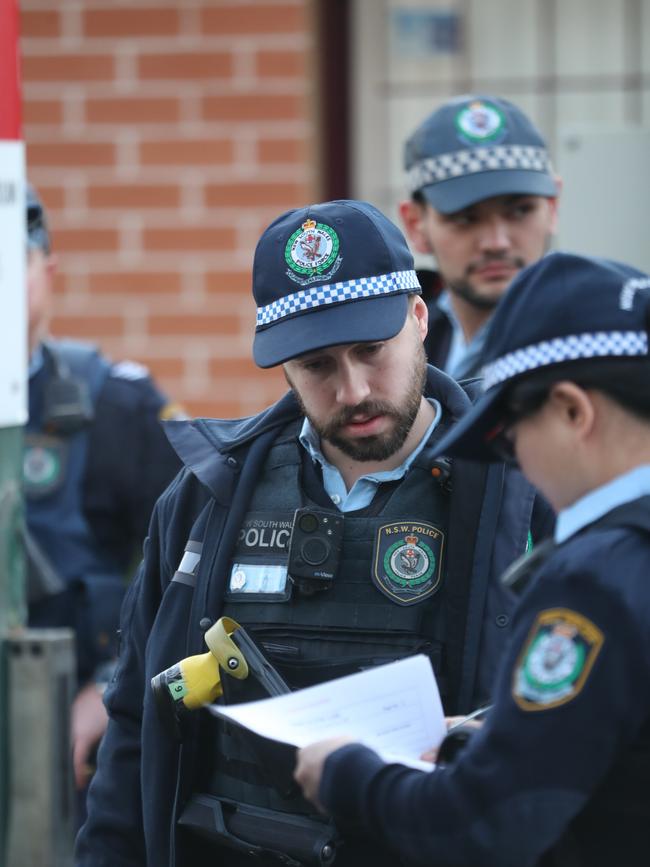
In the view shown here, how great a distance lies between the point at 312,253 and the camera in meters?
2.54

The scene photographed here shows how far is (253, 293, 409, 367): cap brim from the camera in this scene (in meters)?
2.48

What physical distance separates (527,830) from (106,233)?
403 cm

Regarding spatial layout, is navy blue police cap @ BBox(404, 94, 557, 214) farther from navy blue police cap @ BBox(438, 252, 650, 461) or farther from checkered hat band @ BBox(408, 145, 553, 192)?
navy blue police cap @ BBox(438, 252, 650, 461)

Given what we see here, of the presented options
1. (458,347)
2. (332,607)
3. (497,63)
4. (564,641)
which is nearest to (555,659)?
(564,641)

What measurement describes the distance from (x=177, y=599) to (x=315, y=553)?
0.89 ft

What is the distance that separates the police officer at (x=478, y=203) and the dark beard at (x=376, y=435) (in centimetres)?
128

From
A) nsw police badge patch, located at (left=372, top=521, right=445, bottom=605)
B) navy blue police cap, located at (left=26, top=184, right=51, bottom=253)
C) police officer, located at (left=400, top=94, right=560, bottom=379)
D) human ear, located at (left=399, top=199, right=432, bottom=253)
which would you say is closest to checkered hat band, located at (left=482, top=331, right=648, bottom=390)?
nsw police badge patch, located at (left=372, top=521, right=445, bottom=605)

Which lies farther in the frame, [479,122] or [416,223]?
[416,223]

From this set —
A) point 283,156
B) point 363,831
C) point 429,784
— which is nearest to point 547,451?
point 429,784

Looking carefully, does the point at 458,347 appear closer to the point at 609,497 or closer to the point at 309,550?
the point at 309,550

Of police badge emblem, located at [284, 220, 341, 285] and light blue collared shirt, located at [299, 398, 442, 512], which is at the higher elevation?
police badge emblem, located at [284, 220, 341, 285]

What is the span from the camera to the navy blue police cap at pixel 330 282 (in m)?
2.50

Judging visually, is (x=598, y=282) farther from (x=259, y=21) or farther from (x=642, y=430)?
(x=259, y=21)

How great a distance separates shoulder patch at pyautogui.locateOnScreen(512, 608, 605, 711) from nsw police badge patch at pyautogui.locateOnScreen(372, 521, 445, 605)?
57cm
